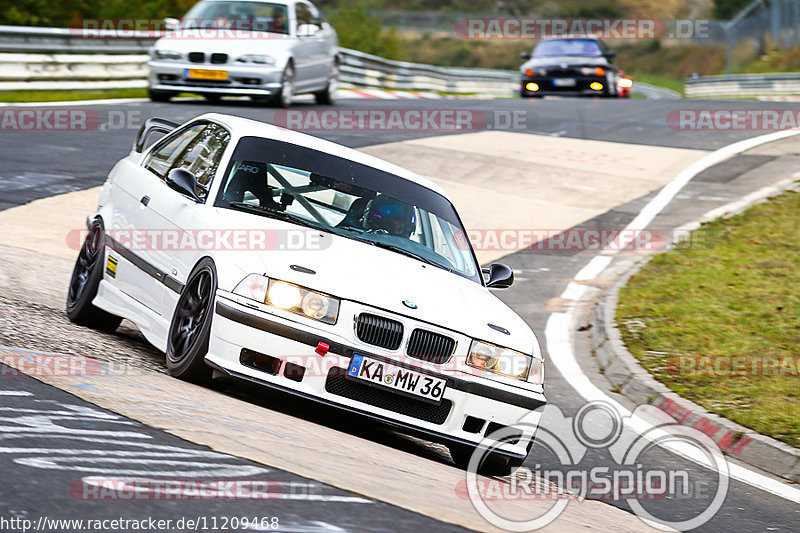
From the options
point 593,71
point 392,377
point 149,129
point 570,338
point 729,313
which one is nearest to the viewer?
point 392,377

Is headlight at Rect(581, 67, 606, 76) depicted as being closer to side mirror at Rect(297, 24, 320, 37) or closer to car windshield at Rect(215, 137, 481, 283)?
side mirror at Rect(297, 24, 320, 37)

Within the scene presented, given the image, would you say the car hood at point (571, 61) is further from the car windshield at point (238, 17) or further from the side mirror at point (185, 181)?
the side mirror at point (185, 181)

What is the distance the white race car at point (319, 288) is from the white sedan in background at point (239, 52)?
40.2 ft

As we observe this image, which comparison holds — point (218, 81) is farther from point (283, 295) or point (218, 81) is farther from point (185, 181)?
point (283, 295)

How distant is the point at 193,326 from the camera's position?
608cm

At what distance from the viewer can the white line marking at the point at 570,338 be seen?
6816 mm

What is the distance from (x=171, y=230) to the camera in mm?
6742

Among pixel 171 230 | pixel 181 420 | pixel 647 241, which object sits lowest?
pixel 647 241

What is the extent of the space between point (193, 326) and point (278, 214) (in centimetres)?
90

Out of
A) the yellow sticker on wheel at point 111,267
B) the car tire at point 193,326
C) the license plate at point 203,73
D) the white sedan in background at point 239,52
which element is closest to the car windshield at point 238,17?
the white sedan in background at point 239,52

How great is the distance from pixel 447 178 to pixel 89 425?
1176 cm

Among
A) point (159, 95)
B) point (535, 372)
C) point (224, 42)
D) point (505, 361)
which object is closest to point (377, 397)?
point (505, 361)

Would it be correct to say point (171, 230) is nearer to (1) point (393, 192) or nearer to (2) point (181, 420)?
(1) point (393, 192)

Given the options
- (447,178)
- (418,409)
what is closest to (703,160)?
(447,178)
